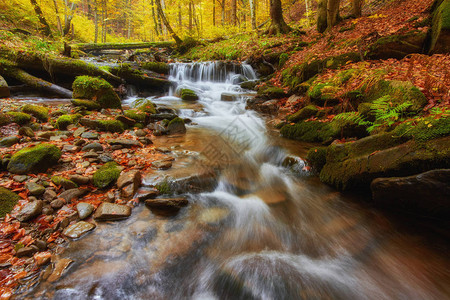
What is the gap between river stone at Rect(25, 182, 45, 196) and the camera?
3031mm

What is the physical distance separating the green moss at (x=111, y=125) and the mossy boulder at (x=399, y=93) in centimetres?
679

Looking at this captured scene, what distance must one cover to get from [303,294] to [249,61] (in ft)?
46.1

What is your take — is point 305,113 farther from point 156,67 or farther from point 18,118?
point 156,67

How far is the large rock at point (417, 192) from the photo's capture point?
2.49 m

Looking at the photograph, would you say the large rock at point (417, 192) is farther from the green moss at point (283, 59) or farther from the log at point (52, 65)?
the log at point (52, 65)

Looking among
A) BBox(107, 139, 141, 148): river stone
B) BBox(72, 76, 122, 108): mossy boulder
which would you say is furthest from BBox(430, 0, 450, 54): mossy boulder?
BBox(72, 76, 122, 108): mossy boulder

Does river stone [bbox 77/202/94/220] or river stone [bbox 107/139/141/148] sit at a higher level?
river stone [bbox 107/139/141/148]

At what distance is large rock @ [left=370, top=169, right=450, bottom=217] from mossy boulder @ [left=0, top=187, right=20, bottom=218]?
5.25 metres

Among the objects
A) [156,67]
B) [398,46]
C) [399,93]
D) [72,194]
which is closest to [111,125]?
[72,194]

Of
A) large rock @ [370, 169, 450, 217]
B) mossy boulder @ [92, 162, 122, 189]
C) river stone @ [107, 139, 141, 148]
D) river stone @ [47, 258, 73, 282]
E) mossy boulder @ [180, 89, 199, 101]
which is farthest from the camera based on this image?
mossy boulder @ [180, 89, 199, 101]

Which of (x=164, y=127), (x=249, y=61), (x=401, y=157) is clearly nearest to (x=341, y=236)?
(x=401, y=157)

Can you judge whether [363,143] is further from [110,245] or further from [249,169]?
[110,245]

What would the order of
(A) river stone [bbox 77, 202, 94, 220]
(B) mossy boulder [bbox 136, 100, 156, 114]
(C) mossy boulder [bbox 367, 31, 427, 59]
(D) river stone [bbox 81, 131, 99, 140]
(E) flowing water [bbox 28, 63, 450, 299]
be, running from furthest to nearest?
(B) mossy boulder [bbox 136, 100, 156, 114] → (C) mossy boulder [bbox 367, 31, 427, 59] → (D) river stone [bbox 81, 131, 99, 140] → (A) river stone [bbox 77, 202, 94, 220] → (E) flowing water [bbox 28, 63, 450, 299]

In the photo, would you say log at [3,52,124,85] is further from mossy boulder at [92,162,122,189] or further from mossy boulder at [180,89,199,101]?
mossy boulder at [92,162,122,189]
